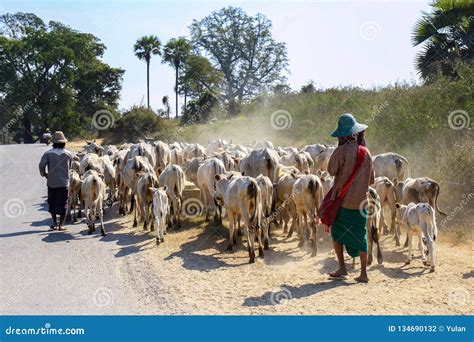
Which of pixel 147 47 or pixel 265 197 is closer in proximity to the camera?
pixel 265 197

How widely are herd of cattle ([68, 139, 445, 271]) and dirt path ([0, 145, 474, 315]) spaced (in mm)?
453

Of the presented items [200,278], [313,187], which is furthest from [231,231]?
[200,278]

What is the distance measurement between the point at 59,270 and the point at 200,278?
2505 millimetres

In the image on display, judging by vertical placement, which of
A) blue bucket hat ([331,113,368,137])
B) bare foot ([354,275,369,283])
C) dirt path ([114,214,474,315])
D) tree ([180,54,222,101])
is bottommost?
dirt path ([114,214,474,315])

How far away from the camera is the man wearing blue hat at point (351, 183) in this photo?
7926 millimetres

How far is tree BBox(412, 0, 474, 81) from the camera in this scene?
1717 centimetres

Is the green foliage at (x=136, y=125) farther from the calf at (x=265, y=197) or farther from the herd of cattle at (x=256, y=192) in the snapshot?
the calf at (x=265, y=197)

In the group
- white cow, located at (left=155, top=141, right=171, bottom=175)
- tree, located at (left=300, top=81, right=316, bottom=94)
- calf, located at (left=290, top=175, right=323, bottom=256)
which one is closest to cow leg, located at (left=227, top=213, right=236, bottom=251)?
calf, located at (left=290, top=175, right=323, bottom=256)

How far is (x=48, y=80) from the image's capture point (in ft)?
173

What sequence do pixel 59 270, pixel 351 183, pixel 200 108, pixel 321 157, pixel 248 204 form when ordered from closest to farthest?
pixel 351 183
pixel 59 270
pixel 248 204
pixel 321 157
pixel 200 108

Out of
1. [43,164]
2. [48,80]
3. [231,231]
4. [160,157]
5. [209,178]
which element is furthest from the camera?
[48,80]

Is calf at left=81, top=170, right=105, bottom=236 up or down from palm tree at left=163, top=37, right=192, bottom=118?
down

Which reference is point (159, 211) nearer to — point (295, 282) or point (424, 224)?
point (295, 282)

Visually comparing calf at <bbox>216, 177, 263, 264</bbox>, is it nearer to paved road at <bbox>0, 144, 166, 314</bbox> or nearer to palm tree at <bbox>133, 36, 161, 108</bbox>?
paved road at <bbox>0, 144, 166, 314</bbox>
